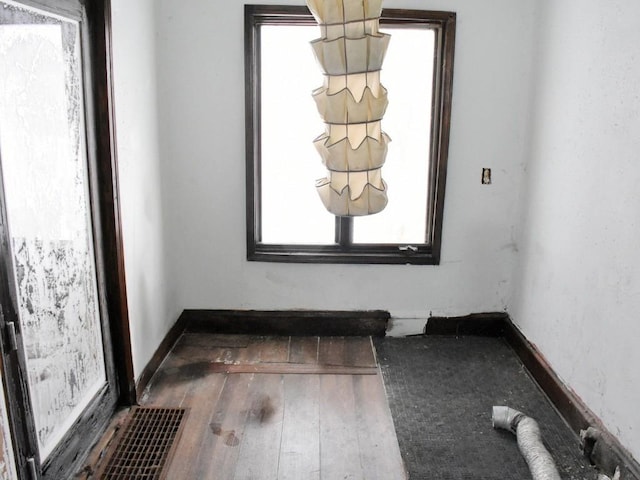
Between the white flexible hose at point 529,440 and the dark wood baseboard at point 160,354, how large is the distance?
1.70m

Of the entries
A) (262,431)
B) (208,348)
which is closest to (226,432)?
(262,431)

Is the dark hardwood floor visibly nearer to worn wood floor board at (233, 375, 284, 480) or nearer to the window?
worn wood floor board at (233, 375, 284, 480)

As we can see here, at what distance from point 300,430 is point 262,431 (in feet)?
0.56

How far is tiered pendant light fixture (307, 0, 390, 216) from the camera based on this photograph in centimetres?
225

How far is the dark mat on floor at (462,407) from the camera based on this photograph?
225 cm

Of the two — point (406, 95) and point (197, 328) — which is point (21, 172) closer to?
point (197, 328)

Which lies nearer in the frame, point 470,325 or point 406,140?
point 406,140

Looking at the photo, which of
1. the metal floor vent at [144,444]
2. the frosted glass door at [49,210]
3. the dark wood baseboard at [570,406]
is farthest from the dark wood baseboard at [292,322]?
the frosted glass door at [49,210]

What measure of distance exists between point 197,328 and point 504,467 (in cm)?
199

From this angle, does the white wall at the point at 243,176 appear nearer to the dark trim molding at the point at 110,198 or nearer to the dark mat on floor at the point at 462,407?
the dark mat on floor at the point at 462,407

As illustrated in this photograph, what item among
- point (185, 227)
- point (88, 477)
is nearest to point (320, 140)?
point (185, 227)

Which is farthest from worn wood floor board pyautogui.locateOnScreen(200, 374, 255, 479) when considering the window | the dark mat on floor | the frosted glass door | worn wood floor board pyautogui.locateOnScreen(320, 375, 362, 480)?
the window

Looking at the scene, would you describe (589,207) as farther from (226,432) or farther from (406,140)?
(226,432)

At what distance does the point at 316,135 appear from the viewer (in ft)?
10.6
